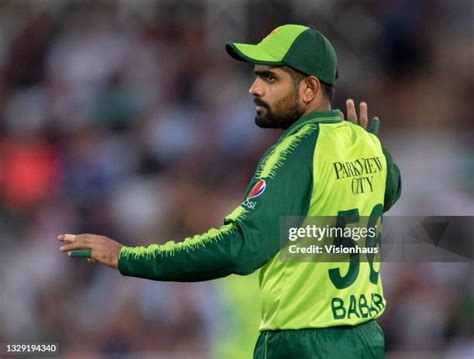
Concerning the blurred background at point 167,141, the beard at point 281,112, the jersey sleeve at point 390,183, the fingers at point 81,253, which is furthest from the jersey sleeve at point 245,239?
the blurred background at point 167,141

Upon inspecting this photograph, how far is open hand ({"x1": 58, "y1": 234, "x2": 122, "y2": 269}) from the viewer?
3.64m

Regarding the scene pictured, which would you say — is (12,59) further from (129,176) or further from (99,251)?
(99,251)

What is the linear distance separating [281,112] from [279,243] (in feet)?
1.76

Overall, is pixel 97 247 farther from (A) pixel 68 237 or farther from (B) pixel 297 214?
(B) pixel 297 214

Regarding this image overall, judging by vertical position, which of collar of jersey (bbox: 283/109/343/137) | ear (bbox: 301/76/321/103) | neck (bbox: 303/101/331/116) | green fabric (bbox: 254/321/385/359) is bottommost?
green fabric (bbox: 254/321/385/359)

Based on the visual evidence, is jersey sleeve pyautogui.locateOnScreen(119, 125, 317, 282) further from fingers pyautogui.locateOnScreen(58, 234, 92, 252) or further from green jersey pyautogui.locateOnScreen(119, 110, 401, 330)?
fingers pyautogui.locateOnScreen(58, 234, 92, 252)

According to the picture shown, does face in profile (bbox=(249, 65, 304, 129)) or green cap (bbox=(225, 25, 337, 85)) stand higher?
green cap (bbox=(225, 25, 337, 85))

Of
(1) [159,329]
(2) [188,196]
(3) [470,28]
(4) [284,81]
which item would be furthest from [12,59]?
(4) [284,81]

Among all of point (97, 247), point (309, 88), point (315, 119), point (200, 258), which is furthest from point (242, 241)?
point (309, 88)

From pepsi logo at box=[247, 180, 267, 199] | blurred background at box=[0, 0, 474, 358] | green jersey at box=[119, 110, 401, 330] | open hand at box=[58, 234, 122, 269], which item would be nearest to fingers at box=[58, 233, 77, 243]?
open hand at box=[58, 234, 122, 269]

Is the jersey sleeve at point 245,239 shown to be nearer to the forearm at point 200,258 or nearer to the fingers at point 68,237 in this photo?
the forearm at point 200,258

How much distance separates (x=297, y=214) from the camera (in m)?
3.69

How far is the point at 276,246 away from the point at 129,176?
5.69 m

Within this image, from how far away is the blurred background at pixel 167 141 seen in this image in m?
8.07
